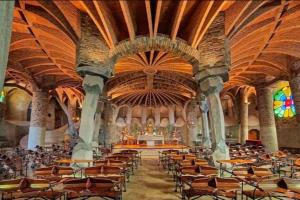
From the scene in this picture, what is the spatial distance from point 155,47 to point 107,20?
6.48 ft

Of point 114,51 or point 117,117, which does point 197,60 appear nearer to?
point 114,51

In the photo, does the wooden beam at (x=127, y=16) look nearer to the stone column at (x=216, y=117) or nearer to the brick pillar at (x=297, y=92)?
the stone column at (x=216, y=117)

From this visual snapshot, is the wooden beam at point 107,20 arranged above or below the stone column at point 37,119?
above

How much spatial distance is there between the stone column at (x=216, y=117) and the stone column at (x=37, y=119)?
431 inches

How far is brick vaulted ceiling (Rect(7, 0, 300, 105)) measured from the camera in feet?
23.6

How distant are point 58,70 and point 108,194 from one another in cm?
1222

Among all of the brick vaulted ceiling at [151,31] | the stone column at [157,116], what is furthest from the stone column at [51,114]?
the stone column at [157,116]

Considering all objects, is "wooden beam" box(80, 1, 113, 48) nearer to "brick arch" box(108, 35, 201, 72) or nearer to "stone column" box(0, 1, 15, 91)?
"brick arch" box(108, 35, 201, 72)

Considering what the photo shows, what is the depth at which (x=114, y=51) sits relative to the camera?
858cm

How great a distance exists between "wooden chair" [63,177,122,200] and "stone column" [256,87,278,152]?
530 inches

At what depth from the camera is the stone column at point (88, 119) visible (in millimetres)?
7562

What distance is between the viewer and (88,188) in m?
3.54

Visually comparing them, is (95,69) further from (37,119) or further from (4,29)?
(37,119)

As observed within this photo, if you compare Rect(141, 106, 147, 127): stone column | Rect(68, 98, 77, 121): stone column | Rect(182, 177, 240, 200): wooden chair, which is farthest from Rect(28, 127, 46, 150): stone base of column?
Rect(182, 177, 240, 200): wooden chair
